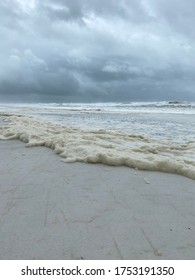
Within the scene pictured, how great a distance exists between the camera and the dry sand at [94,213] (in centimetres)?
250

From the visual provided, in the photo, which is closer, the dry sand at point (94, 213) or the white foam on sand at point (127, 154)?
the dry sand at point (94, 213)

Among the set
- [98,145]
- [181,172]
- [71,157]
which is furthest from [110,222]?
[98,145]

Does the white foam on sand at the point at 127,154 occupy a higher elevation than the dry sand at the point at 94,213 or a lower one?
higher

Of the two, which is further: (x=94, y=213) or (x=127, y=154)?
(x=127, y=154)

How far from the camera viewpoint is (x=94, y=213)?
319cm

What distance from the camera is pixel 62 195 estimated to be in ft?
12.3

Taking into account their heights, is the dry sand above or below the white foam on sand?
below

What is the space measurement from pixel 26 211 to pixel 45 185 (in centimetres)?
88

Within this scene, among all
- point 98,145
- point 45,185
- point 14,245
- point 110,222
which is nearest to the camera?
point 14,245

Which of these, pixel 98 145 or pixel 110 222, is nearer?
pixel 110 222

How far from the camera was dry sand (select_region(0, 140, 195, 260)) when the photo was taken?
2496 millimetres

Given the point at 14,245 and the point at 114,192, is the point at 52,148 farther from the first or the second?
the point at 14,245

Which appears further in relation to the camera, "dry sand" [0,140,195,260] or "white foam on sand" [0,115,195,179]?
"white foam on sand" [0,115,195,179]
